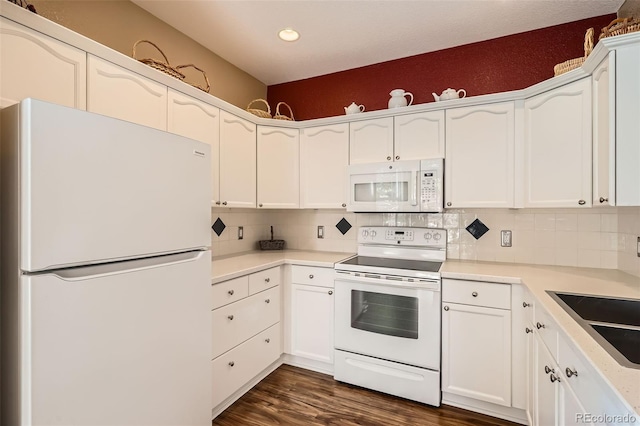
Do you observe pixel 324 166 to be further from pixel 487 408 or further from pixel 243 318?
pixel 487 408

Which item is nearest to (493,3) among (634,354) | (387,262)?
(387,262)

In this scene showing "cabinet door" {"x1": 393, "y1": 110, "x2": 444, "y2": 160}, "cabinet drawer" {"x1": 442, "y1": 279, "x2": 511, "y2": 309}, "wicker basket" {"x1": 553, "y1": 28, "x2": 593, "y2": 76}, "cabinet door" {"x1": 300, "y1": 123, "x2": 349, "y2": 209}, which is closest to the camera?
"wicker basket" {"x1": 553, "y1": 28, "x2": 593, "y2": 76}

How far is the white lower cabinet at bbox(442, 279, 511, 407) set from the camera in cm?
188

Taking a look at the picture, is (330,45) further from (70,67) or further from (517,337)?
(517,337)

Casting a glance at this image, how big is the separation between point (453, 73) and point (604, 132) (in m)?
1.27

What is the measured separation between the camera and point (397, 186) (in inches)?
95.8

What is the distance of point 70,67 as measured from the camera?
1.40 metres

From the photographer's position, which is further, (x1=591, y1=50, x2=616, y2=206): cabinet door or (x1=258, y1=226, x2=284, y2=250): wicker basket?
(x1=258, y1=226, x2=284, y2=250): wicker basket

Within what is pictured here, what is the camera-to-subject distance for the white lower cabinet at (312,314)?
2.42m

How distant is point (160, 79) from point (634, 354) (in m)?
2.58

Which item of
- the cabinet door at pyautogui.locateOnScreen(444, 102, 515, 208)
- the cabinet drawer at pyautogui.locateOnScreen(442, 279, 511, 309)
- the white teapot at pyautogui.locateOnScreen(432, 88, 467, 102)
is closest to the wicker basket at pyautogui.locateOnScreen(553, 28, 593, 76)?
the cabinet door at pyautogui.locateOnScreen(444, 102, 515, 208)

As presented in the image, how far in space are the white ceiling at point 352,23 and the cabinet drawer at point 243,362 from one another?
228 cm

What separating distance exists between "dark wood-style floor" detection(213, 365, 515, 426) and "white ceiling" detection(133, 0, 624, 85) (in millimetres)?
2668

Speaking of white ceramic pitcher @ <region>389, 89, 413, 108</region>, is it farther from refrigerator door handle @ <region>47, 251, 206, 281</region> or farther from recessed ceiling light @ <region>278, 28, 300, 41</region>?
refrigerator door handle @ <region>47, 251, 206, 281</region>
